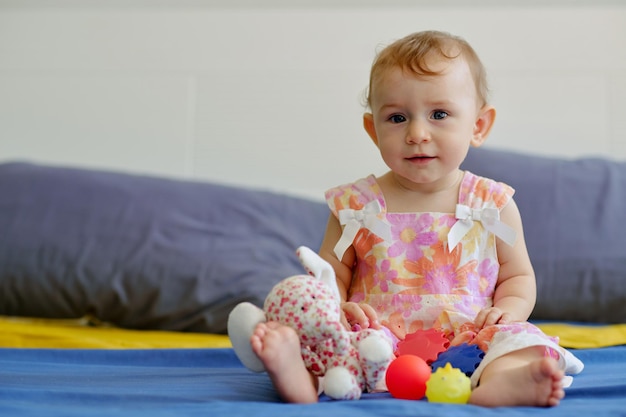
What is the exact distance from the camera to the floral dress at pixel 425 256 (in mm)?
1196

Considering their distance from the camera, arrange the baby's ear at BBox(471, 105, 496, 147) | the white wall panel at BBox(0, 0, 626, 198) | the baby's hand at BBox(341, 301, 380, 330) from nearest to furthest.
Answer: the baby's hand at BBox(341, 301, 380, 330) → the baby's ear at BBox(471, 105, 496, 147) → the white wall panel at BBox(0, 0, 626, 198)

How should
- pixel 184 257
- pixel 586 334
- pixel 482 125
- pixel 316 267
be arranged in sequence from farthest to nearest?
pixel 184 257 < pixel 586 334 < pixel 482 125 < pixel 316 267

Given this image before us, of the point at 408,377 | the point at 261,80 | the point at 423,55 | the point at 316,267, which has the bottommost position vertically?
the point at 408,377

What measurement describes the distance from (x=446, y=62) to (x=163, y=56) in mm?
1284

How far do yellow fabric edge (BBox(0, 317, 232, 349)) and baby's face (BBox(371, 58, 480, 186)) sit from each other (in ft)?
1.83

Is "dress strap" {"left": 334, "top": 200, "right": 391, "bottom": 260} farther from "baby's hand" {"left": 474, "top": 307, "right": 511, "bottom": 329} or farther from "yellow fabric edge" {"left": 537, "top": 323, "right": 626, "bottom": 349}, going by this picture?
"yellow fabric edge" {"left": 537, "top": 323, "right": 626, "bottom": 349}

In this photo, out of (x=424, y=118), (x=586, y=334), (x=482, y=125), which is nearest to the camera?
(x=424, y=118)

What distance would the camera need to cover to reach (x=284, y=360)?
0.90m

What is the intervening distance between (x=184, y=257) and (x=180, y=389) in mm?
707

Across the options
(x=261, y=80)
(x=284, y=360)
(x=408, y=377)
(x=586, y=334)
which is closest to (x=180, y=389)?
(x=284, y=360)

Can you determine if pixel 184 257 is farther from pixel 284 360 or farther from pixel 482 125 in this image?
pixel 284 360

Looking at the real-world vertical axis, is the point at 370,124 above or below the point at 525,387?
above

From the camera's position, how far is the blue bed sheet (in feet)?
2.76

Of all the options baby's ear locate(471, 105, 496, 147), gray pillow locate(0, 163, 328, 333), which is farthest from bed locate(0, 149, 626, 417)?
baby's ear locate(471, 105, 496, 147)
